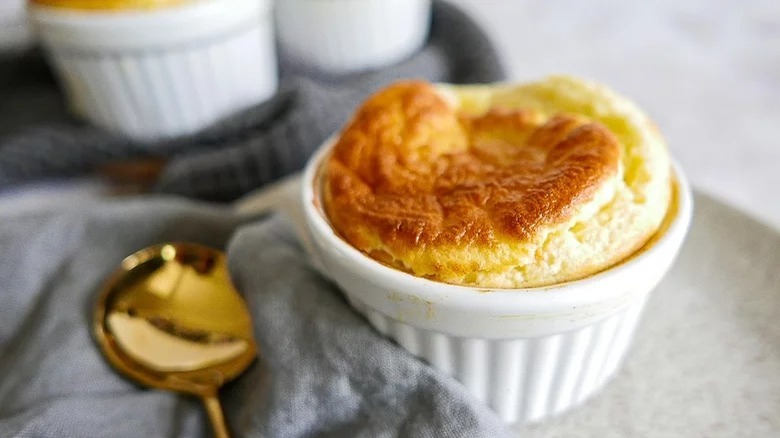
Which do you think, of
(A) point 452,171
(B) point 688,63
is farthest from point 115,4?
(B) point 688,63

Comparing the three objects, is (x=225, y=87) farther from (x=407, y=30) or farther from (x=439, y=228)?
(x=439, y=228)

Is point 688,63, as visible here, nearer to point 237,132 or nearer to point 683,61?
point 683,61

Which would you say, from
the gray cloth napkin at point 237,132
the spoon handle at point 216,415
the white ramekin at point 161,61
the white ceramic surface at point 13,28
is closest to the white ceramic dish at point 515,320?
the spoon handle at point 216,415

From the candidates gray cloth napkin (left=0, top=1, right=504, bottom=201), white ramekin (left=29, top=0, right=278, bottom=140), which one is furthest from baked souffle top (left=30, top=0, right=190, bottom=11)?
gray cloth napkin (left=0, top=1, right=504, bottom=201)

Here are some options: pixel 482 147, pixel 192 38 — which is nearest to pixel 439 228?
pixel 482 147

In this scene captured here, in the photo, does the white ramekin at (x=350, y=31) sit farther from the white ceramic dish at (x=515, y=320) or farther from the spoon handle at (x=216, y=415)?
the spoon handle at (x=216, y=415)

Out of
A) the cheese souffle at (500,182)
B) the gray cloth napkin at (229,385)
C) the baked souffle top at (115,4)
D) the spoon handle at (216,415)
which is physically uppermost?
the cheese souffle at (500,182)
